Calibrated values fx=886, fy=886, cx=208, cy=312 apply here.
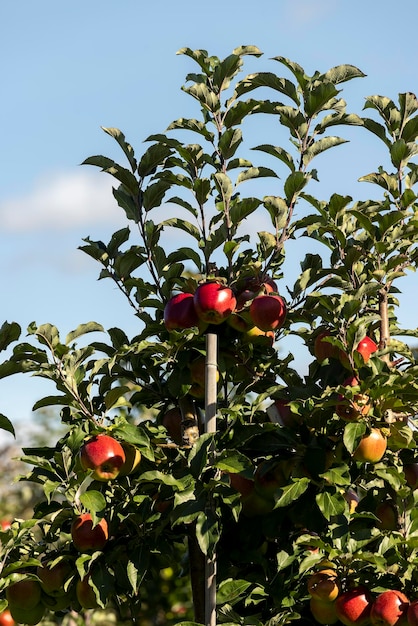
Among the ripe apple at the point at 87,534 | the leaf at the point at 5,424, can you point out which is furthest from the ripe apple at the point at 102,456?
the leaf at the point at 5,424

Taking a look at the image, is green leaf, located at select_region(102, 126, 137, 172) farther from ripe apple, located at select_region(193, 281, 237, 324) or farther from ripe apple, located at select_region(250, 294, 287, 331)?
ripe apple, located at select_region(250, 294, 287, 331)

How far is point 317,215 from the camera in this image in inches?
123

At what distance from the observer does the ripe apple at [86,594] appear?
9.75ft

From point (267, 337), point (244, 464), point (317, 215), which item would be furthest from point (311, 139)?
point (244, 464)

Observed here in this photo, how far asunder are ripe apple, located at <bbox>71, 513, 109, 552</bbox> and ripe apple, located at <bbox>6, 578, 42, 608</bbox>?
0.29 metres

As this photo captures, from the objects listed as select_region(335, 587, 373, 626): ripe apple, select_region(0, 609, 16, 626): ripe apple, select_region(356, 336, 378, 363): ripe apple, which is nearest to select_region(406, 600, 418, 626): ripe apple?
select_region(335, 587, 373, 626): ripe apple

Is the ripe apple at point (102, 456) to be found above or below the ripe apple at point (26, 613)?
above

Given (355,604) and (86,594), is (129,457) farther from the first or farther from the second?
(355,604)

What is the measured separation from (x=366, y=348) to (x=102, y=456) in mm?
958

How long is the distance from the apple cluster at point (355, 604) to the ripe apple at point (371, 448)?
0.38m

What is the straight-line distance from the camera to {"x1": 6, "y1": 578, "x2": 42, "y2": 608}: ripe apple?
3.08m

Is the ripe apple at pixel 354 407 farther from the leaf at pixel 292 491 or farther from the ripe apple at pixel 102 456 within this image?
the ripe apple at pixel 102 456

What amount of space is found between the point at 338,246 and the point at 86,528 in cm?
130

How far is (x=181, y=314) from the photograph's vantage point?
10.0 ft
